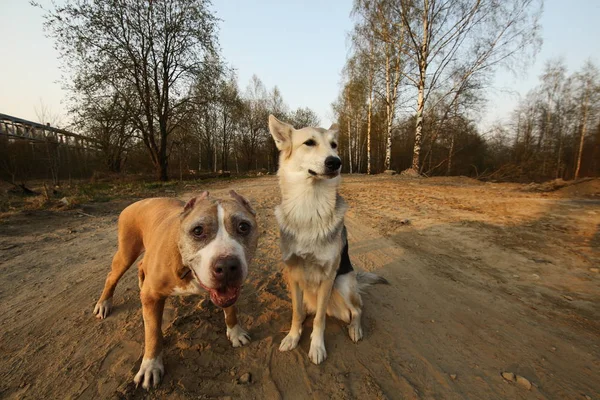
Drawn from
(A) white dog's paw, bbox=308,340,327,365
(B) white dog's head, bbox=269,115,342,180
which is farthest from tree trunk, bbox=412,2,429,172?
(A) white dog's paw, bbox=308,340,327,365

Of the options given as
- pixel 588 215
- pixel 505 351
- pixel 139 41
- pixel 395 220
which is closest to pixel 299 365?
pixel 505 351

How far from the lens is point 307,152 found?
9.61 feet

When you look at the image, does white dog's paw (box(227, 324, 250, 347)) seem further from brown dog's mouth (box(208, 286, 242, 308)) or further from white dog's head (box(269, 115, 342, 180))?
white dog's head (box(269, 115, 342, 180))

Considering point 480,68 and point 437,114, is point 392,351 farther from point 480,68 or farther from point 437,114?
point 437,114

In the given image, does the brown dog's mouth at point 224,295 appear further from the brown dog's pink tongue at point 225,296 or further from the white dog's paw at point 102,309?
the white dog's paw at point 102,309

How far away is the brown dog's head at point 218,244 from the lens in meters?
1.75

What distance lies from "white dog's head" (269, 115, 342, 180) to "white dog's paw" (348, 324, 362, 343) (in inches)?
67.7

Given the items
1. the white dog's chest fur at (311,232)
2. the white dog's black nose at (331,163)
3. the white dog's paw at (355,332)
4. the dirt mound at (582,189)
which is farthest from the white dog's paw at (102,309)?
the dirt mound at (582,189)

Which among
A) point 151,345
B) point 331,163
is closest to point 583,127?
point 331,163

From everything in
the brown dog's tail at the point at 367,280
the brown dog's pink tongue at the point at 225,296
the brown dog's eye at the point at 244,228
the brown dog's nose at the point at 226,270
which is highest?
the brown dog's eye at the point at 244,228

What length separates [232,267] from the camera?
1.75 metres

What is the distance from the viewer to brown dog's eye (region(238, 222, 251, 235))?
2059 millimetres

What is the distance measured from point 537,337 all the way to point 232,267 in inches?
132

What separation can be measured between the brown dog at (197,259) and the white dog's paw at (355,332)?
1.16 meters
